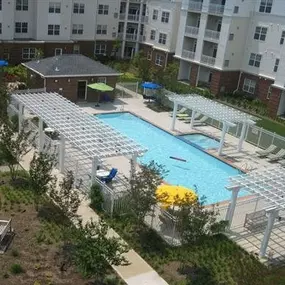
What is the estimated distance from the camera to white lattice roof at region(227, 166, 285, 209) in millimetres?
18312

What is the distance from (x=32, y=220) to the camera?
62.1 ft

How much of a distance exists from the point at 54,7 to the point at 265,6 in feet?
72.3

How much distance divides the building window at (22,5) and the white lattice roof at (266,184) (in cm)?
3533

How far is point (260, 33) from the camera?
4316 centimetres

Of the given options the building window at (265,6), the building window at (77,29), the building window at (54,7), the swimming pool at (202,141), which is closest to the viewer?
the swimming pool at (202,141)

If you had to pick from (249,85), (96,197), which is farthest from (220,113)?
(249,85)

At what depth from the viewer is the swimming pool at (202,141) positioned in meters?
32.2

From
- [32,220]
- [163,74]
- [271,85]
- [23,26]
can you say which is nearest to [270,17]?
[271,85]

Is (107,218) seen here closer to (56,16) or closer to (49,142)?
(49,142)

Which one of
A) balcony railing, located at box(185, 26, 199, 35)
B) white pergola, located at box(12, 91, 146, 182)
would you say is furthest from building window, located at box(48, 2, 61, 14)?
white pergola, located at box(12, 91, 146, 182)

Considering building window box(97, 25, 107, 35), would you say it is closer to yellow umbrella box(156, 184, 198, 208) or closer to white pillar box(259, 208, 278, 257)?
yellow umbrella box(156, 184, 198, 208)

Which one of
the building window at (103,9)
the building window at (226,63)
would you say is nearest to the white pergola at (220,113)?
the building window at (226,63)

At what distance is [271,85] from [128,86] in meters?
13.5

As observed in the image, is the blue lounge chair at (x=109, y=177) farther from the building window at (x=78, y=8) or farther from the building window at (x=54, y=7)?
the building window at (x=78, y=8)
